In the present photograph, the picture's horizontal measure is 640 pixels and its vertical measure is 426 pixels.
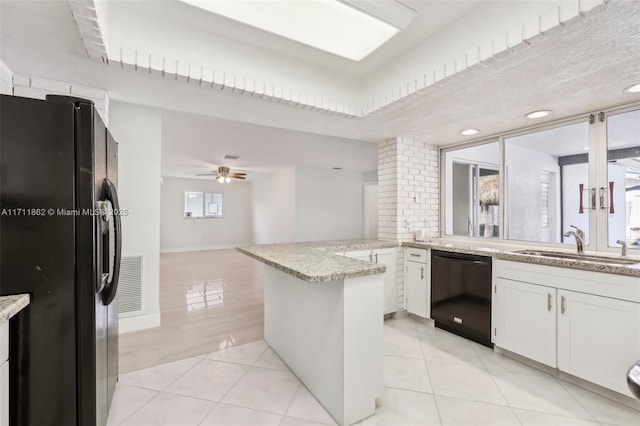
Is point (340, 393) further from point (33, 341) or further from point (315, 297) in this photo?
point (33, 341)

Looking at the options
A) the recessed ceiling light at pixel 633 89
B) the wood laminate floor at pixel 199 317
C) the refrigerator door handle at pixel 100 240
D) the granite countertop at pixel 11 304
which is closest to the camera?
the granite countertop at pixel 11 304

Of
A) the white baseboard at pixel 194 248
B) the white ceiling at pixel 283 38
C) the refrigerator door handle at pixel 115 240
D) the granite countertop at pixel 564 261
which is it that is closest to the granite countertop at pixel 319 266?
the refrigerator door handle at pixel 115 240

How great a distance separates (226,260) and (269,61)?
18.9 ft

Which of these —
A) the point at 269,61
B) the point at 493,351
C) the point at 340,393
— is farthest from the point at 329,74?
the point at 493,351

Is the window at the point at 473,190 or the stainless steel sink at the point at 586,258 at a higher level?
the window at the point at 473,190

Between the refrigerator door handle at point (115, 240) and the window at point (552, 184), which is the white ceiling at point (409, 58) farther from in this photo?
the refrigerator door handle at point (115, 240)

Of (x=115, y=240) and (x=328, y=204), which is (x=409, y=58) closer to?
(x=115, y=240)

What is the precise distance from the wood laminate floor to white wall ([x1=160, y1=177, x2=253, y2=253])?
3.07 metres

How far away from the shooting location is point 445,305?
2.91 meters

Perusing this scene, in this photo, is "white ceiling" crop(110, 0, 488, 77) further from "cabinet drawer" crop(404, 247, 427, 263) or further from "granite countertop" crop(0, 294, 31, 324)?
"cabinet drawer" crop(404, 247, 427, 263)

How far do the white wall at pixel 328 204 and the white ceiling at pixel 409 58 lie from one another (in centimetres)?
412

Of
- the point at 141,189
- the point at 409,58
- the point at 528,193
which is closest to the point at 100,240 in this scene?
the point at 141,189

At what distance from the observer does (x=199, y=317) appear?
329 cm

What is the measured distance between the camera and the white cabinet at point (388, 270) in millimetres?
3191
